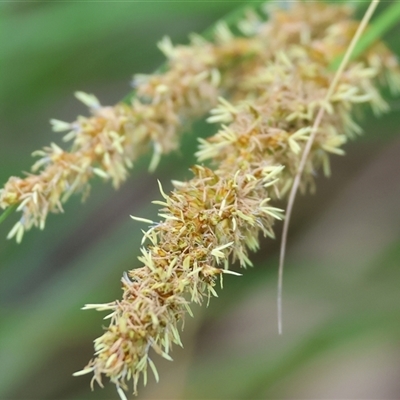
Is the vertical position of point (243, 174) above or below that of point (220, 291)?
above

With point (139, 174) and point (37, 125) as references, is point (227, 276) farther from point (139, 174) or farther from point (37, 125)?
point (37, 125)

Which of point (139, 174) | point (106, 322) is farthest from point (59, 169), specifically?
point (139, 174)

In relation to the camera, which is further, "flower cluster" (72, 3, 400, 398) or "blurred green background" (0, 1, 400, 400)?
"blurred green background" (0, 1, 400, 400)

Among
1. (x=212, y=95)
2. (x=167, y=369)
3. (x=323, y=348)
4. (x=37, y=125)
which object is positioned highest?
(x=37, y=125)

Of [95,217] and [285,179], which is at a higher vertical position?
[95,217]
